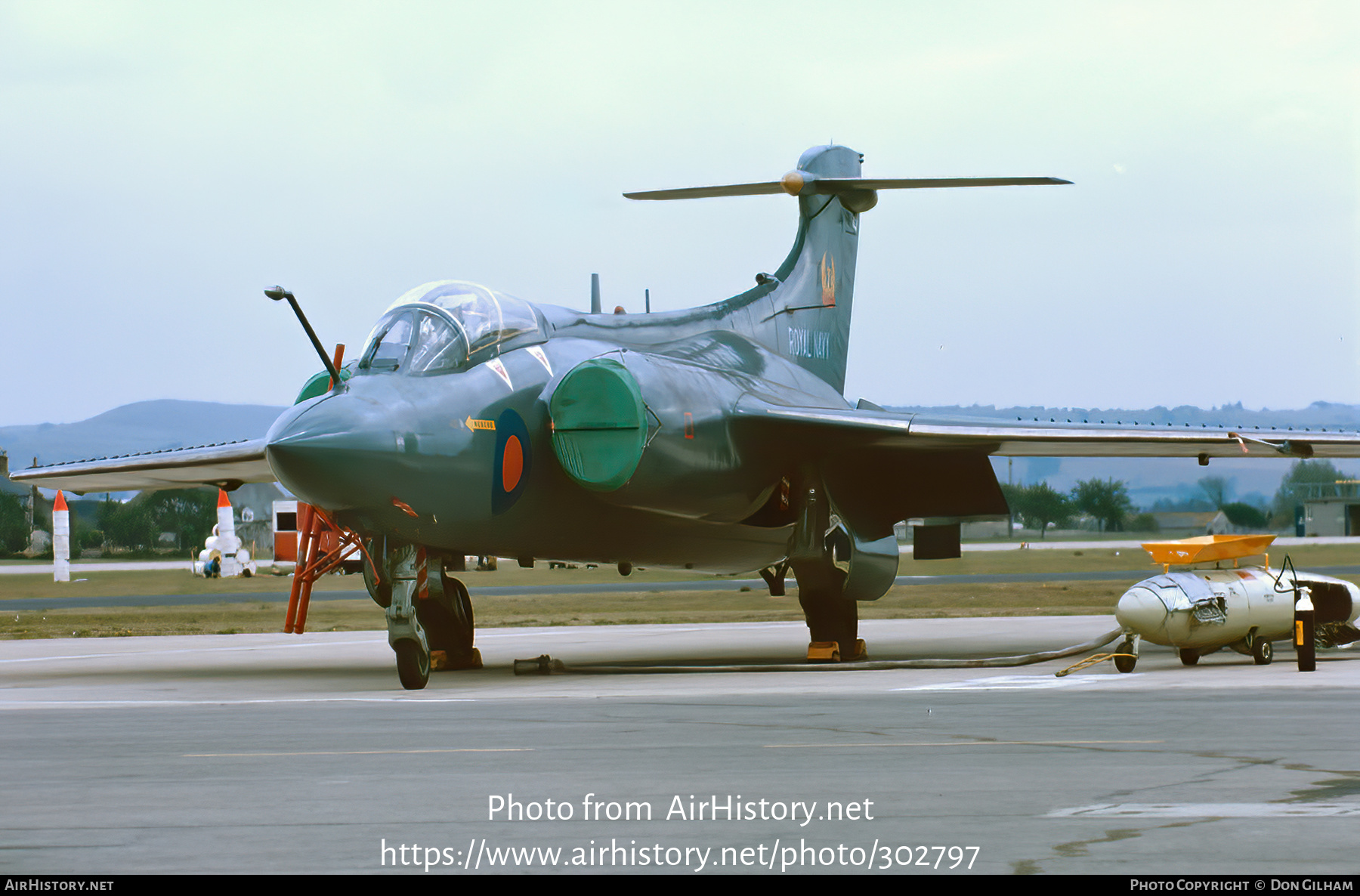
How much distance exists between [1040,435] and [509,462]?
7130 millimetres

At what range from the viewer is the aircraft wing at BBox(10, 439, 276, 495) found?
1925 cm

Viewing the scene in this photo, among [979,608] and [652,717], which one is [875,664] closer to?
[652,717]

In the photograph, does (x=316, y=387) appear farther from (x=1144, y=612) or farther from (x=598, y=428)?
(x=1144, y=612)

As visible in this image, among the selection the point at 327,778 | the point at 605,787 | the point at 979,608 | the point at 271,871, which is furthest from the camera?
the point at 979,608

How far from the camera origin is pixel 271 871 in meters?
5.49

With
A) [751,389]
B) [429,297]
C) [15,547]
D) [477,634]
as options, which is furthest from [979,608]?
[15,547]

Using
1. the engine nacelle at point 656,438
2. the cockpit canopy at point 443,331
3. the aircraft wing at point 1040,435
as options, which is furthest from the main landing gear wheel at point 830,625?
the cockpit canopy at point 443,331

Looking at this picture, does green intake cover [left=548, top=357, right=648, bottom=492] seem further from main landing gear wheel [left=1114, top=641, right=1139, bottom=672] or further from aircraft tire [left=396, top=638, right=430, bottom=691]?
main landing gear wheel [left=1114, top=641, right=1139, bottom=672]

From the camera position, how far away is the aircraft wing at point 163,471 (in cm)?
1925

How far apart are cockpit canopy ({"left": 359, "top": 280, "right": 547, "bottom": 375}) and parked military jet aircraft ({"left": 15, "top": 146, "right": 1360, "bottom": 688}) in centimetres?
2

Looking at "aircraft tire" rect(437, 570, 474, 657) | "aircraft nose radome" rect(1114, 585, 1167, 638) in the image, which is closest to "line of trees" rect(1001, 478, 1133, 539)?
"aircraft tire" rect(437, 570, 474, 657)

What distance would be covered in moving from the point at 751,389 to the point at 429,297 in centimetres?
498

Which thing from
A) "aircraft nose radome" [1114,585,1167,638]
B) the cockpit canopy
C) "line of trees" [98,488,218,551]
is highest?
the cockpit canopy

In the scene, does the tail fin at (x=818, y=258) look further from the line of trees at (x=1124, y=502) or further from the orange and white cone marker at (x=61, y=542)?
the orange and white cone marker at (x=61, y=542)
